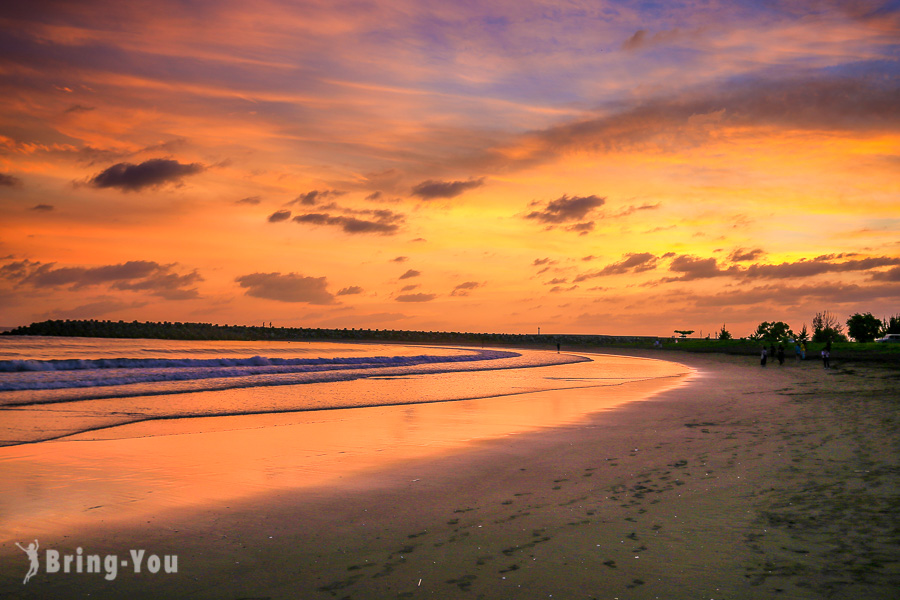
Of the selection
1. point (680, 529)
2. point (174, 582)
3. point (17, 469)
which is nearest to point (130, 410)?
point (17, 469)

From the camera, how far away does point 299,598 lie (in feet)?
15.6

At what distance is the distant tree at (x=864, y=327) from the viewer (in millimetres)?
89938

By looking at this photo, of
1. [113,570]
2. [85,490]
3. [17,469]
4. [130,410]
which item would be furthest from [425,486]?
[130,410]

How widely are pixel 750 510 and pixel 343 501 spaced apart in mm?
5142

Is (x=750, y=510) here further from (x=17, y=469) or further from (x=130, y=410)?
(x=130, y=410)

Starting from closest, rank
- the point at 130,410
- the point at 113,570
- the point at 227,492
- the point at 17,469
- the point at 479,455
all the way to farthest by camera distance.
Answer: the point at 113,570
the point at 227,492
the point at 17,469
the point at 479,455
the point at 130,410

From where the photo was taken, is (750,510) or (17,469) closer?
(750,510)

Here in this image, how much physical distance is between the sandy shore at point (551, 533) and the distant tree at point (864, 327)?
318 ft

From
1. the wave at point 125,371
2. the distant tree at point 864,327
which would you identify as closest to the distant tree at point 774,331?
the distant tree at point 864,327

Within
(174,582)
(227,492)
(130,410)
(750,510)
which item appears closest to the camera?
(174,582)

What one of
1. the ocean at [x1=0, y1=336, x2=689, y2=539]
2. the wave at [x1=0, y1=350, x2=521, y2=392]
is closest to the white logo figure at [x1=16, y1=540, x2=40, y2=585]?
the ocean at [x1=0, y1=336, x2=689, y2=539]
